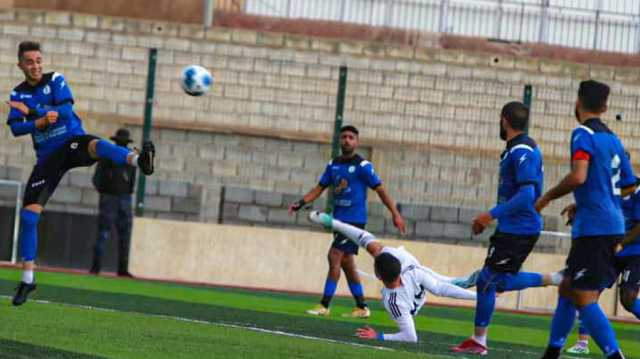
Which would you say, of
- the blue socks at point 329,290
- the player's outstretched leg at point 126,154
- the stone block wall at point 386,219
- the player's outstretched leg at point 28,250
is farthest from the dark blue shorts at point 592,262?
the stone block wall at point 386,219

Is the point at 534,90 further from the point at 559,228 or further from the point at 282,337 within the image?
the point at 282,337

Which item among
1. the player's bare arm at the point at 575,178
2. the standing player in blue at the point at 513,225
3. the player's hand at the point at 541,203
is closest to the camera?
the player's bare arm at the point at 575,178

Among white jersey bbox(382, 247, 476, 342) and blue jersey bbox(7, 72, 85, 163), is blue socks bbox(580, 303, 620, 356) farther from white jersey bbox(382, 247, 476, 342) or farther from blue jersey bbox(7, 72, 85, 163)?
blue jersey bbox(7, 72, 85, 163)

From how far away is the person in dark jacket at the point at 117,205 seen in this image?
74.4ft

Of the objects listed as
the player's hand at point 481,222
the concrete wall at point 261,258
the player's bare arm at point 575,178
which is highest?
the player's bare arm at point 575,178

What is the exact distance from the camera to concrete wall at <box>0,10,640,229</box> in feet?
80.0

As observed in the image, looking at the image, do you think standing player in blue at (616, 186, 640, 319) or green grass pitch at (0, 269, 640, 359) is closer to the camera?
green grass pitch at (0, 269, 640, 359)

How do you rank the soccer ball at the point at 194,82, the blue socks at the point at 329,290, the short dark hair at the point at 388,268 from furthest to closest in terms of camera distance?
the blue socks at the point at 329,290 → the soccer ball at the point at 194,82 → the short dark hair at the point at 388,268

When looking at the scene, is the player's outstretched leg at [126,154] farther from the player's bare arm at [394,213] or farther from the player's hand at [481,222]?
the player's bare arm at [394,213]

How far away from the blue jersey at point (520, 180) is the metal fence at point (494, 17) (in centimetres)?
1688

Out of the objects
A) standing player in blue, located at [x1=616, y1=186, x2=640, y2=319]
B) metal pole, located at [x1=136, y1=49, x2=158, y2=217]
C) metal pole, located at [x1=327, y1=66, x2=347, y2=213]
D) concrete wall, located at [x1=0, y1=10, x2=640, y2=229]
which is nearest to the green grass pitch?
standing player in blue, located at [x1=616, y1=186, x2=640, y2=319]

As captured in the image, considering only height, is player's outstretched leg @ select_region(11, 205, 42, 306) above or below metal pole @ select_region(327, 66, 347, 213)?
below

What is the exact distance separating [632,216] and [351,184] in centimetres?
382

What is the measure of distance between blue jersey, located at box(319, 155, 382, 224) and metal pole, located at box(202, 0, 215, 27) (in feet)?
39.3
